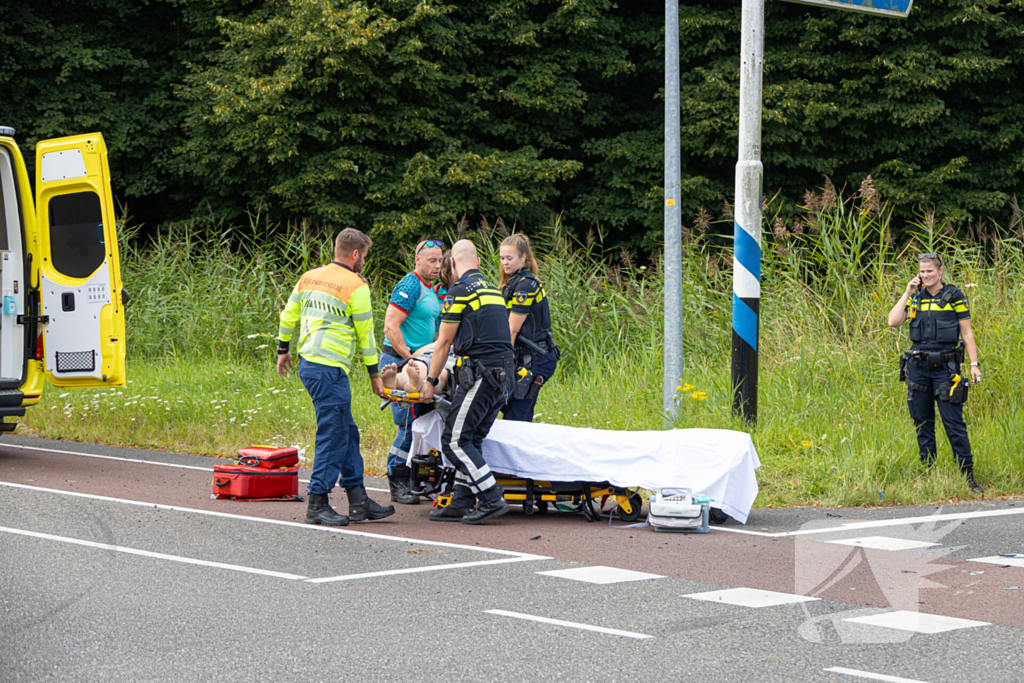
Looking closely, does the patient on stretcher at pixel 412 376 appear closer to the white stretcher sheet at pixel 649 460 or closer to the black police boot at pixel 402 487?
the white stretcher sheet at pixel 649 460

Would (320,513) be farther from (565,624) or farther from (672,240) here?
(672,240)

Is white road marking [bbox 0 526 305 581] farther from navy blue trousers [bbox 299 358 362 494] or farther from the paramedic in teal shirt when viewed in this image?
the paramedic in teal shirt

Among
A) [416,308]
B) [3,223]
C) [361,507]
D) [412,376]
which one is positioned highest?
[3,223]

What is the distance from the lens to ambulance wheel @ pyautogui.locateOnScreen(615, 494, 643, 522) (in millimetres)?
8070

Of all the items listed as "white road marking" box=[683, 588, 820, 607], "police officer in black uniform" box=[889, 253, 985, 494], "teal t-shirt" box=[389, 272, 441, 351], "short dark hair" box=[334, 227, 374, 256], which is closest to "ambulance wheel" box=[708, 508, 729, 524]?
"white road marking" box=[683, 588, 820, 607]

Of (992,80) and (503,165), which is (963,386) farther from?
(992,80)

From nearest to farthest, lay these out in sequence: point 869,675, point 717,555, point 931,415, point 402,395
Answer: point 869,675, point 717,555, point 402,395, point 931,415

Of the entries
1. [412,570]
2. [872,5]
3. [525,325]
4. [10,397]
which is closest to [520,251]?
[525,325]

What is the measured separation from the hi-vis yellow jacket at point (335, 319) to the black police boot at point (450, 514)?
3.96 ft

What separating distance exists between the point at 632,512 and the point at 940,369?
Result: 304 centimetres

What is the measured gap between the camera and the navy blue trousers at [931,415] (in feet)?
30.4

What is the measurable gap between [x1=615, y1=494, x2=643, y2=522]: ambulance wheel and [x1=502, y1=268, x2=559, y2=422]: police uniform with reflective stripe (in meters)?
1.23

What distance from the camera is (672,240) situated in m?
11.0

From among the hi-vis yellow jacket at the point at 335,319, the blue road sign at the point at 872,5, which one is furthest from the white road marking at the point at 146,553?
the blue road sign at the point at 872,5
